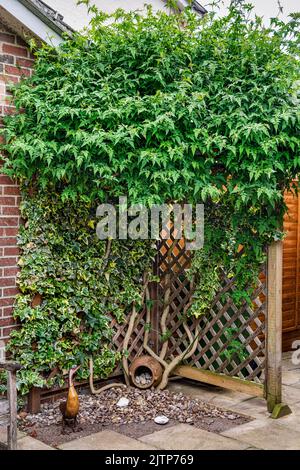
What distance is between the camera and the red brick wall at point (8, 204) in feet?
15.6

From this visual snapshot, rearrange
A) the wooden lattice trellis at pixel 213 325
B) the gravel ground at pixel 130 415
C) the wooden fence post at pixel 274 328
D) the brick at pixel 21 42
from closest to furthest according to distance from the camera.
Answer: the gravel ground at pixel 130 415 < the brick at pixel 21 42 < the wooden fence post at pixel 274 328 < the wooden lattice trellis at pixel 213 325

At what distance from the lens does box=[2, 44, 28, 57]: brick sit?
4762 millimetres

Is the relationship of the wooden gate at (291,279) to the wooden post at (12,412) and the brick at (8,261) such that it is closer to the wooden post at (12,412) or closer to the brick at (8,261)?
the brick at (8,261)

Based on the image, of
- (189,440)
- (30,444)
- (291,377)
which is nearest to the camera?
(30,444)

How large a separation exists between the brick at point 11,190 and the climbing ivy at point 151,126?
16 cm

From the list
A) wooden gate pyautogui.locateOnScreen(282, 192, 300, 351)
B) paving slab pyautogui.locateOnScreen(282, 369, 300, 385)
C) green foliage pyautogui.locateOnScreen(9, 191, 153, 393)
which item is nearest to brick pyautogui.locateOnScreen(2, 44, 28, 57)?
green foliage pyautogui.locateOnScreen(9, 191, 153, 393)

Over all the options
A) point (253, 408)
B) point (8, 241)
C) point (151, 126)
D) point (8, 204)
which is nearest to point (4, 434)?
point (8, 241)

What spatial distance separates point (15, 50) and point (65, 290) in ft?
7.00

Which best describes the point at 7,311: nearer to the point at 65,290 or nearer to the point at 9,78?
the point at 65,290

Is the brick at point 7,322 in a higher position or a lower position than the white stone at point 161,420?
higher

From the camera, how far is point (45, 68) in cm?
477

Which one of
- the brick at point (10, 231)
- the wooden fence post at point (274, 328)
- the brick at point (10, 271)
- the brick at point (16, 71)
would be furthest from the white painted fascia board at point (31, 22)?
the wooden fence post at point (274, 328)

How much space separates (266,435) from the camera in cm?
450
